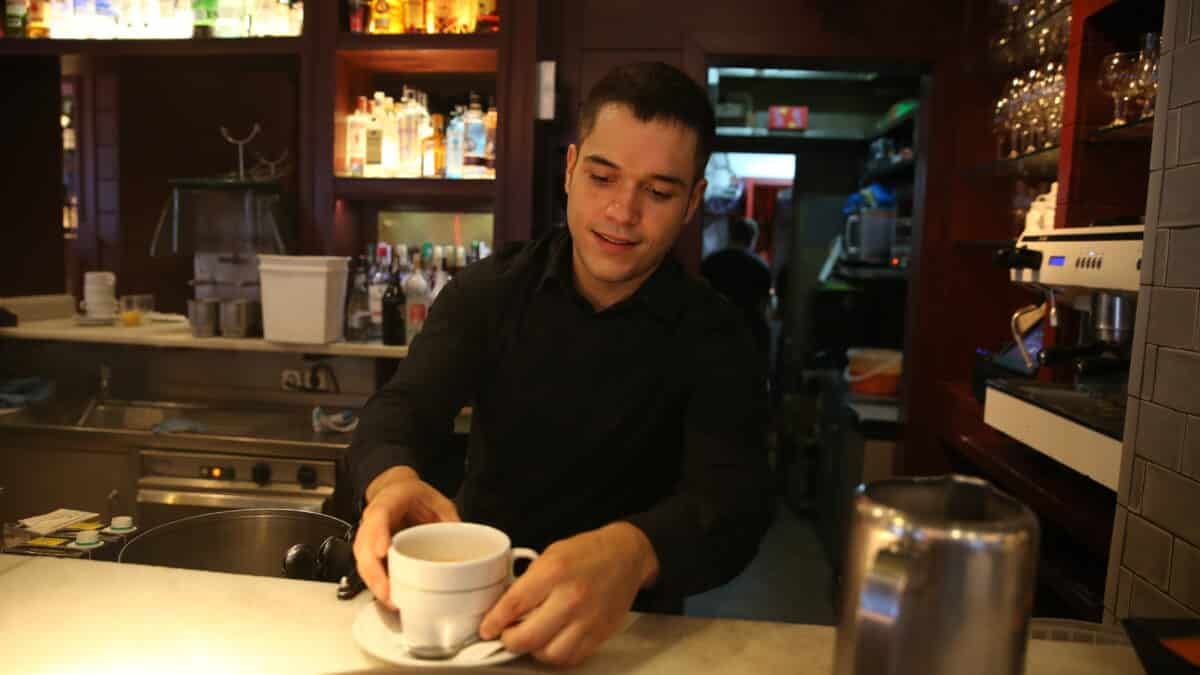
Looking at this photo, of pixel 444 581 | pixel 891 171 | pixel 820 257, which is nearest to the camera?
pixel 444 581

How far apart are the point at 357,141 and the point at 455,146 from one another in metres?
0.38

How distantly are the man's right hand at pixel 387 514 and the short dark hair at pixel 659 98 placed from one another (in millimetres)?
610

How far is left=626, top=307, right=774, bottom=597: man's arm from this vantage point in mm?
1011

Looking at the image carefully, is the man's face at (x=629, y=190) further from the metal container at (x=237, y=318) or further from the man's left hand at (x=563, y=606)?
the metal container at (x=237, y=318)

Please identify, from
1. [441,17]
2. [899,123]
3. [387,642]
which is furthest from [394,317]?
[899,123]

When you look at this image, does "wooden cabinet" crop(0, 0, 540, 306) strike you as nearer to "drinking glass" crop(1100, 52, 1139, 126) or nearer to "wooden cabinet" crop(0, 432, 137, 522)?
"wooden cabinet" crop(0, 432, 137, 522)

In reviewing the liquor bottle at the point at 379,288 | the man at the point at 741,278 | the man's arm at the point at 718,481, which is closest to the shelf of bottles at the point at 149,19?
the liquor bottle at the point at 379,288

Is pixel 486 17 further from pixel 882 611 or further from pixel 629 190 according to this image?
pixel 882 611

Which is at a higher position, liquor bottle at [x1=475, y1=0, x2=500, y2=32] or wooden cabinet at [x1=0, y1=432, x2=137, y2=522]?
liquor bottle at [x1=475, y1=0, x2=500, y2=32]

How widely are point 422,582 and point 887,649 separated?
0.39m

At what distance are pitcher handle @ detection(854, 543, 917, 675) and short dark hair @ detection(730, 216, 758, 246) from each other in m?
5.79

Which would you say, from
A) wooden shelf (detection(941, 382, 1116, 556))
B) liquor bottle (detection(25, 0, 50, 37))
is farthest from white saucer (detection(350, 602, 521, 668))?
liquor bottle (detection(25, 0, 50, 37))

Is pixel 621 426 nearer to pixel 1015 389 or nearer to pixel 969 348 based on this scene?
pixel 1015 389

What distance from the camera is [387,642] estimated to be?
2.66ft
